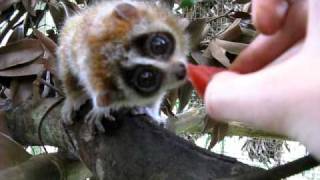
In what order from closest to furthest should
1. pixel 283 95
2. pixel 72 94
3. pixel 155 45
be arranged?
pixel 283 95 < pixel 155 45 < pixel 72 94

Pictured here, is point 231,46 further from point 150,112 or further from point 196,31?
point 150,112

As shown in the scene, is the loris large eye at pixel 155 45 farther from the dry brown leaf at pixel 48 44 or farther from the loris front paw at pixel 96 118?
the dry brown leaf at pixel 48 44

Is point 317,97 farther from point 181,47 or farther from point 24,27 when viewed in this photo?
point 24,27

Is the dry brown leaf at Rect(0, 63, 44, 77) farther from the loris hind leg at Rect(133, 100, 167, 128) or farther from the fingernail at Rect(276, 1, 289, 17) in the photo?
the fingernail at Rect(276, 1, 289, 17)

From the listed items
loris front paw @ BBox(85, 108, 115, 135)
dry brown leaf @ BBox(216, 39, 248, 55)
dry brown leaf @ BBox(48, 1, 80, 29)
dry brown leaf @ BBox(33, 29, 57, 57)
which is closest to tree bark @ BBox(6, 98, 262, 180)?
loris front paw @ BBox(85, 108, 115, 135)

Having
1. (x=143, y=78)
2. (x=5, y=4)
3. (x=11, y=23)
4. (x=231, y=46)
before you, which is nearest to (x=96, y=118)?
(x=143, y=78)

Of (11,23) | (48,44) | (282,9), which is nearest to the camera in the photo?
(282,9)

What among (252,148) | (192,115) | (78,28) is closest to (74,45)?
(78,28)
